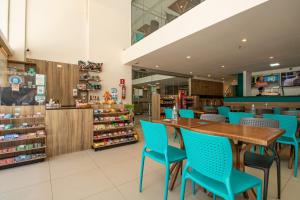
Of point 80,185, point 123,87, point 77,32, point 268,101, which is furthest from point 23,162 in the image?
point 268,101

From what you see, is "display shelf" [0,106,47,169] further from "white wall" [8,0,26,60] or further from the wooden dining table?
the wooden dining table

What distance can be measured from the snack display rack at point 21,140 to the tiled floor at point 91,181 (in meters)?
0.17

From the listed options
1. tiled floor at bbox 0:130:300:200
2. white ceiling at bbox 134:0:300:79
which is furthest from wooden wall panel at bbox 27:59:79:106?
white ceiling at bbox 134:0:300:79

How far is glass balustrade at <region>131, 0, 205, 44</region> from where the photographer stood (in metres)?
4.72

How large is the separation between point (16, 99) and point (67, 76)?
1.53 meters

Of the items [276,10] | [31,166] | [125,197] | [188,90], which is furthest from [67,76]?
[188,90]

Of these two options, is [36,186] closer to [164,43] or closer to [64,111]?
[64,111]

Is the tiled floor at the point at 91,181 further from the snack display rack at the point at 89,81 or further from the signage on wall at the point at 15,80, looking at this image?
the snack display rack at the point at 89,81

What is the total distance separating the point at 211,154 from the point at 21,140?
3726 mm

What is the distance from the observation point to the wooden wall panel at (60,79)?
4.25 m

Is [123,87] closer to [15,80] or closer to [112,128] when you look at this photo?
[112,128]

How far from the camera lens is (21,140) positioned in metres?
3.16

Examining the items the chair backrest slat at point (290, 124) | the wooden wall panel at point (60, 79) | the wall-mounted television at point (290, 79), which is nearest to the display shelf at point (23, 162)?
the wooden wall panel at point (60, 79)

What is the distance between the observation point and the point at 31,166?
299 cm
